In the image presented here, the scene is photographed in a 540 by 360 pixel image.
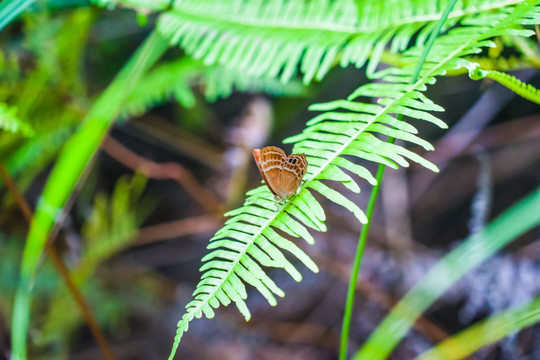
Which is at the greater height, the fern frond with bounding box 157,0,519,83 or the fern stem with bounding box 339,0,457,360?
the fern frond with bounding box 157,0,519,83

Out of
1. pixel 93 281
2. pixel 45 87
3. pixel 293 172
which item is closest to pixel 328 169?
pixel 293 172

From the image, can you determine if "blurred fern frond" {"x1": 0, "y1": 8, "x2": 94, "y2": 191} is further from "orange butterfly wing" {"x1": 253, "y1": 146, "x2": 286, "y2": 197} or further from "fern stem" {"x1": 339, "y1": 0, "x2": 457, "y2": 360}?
"fern stem" {"x1": 339, "y1": 0, "x2": 457, "y2": 360}

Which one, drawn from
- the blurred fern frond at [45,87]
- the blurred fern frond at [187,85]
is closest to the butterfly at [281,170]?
the blurred fern frond at [187,85]

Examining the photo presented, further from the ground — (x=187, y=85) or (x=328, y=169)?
(x=187, y=85)

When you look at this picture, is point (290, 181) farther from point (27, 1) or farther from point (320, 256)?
point (320, 256)

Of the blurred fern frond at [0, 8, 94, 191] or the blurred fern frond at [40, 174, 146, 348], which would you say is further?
the blurred fern frond at [40, 174, 146, 348]

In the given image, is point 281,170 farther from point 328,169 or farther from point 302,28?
point 302,28

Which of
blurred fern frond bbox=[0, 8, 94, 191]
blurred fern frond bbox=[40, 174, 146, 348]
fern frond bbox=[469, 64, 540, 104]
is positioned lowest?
blurred fern frond bbox=[40, 174, 146, 348]

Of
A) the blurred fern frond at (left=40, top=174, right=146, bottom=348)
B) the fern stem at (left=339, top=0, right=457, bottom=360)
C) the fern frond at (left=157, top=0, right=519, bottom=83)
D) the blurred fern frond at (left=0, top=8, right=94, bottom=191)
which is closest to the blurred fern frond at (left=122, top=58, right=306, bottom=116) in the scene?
the blurred fern frond at (left=0, top=8, right=94, bottom=191)
